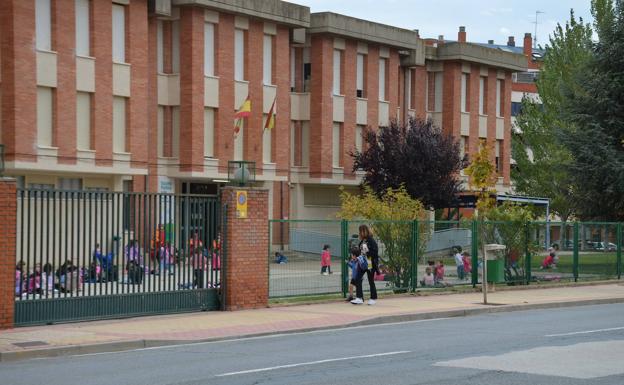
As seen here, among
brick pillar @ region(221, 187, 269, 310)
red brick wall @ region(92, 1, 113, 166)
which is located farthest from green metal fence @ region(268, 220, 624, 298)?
red brick wall @ region(92, 1, 113, 166)

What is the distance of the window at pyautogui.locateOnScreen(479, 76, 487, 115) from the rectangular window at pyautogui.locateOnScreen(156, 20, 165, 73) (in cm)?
2259

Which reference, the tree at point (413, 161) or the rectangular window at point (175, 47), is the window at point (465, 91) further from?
the rectangular window at point (175, 47)

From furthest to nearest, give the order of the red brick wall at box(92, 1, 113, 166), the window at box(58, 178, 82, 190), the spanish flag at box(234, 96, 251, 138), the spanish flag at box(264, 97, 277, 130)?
the spanish flag at box(264, 97, 277, 130) → the spanish flag at box(234, 96, 251, 138) → the window at box(58, 178, 82, 190) → the red brick wall at box(92, 1, 113, 166)

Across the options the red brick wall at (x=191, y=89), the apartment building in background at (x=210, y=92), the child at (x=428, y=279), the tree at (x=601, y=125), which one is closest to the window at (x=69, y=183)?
the apartment building in background at (x=210, y=92)

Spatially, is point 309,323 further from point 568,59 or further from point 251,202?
point 568,59

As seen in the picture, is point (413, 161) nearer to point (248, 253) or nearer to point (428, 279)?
point (428, 279)

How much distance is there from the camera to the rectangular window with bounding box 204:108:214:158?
44.8 m

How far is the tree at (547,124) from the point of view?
6444cm

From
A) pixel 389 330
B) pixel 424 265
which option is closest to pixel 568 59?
pixel 424 265

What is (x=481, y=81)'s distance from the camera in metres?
60.5

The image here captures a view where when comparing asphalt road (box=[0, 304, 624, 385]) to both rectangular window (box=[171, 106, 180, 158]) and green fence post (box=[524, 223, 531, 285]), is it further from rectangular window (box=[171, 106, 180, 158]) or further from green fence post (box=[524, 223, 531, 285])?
rectangular window (box=[171, 106, 180, 158])

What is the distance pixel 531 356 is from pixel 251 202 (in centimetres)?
884

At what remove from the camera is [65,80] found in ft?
127

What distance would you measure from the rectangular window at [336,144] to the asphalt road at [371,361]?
32399 millimetres
